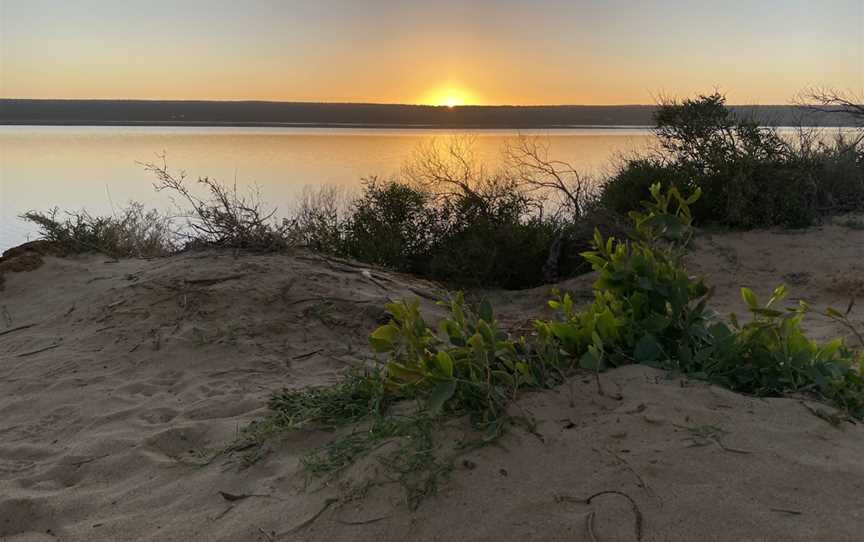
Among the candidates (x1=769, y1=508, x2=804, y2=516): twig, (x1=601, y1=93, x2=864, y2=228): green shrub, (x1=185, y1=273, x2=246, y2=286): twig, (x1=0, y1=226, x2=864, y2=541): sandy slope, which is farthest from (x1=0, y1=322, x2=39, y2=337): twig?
(x1=601, y1=93, x2=864, y2=228): green shrub

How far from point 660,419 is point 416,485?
892 mm

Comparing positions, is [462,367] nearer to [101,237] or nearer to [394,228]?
[101,237]

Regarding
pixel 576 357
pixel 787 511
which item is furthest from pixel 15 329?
pixel 787 511

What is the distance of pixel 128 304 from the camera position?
5645 mm

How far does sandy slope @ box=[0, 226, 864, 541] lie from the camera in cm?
207

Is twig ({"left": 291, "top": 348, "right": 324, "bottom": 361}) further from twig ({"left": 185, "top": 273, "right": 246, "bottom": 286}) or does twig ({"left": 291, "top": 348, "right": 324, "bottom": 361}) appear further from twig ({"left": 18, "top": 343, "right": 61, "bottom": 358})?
twig ({"left": 18, "top": 343, "right": 61, "bottom": 358})

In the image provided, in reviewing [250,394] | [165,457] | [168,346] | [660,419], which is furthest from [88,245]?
[660,419]

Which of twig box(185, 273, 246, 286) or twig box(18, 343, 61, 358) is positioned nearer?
twig box(18, 343, 61, 358)

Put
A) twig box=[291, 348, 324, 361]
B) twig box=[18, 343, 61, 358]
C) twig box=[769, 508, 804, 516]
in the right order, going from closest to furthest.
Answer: twig box=[769, 508, 804, 516] < twig box=[291, 348, 324, 361] < twig box=[18, 343, 61, 358]

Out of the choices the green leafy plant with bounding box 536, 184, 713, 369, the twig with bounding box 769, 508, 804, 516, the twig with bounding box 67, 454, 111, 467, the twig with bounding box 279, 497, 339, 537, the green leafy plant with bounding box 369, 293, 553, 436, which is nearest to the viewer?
→ the twig with bounding box 769, 508, 804, 516

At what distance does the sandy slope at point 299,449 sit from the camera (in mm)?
2072

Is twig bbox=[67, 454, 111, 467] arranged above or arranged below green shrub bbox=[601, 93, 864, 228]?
below

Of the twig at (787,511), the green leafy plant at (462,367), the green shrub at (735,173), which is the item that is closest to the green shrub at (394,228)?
the green shrub at (735,173)

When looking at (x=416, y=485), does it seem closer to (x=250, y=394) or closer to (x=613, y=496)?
(x=613, y=496)
